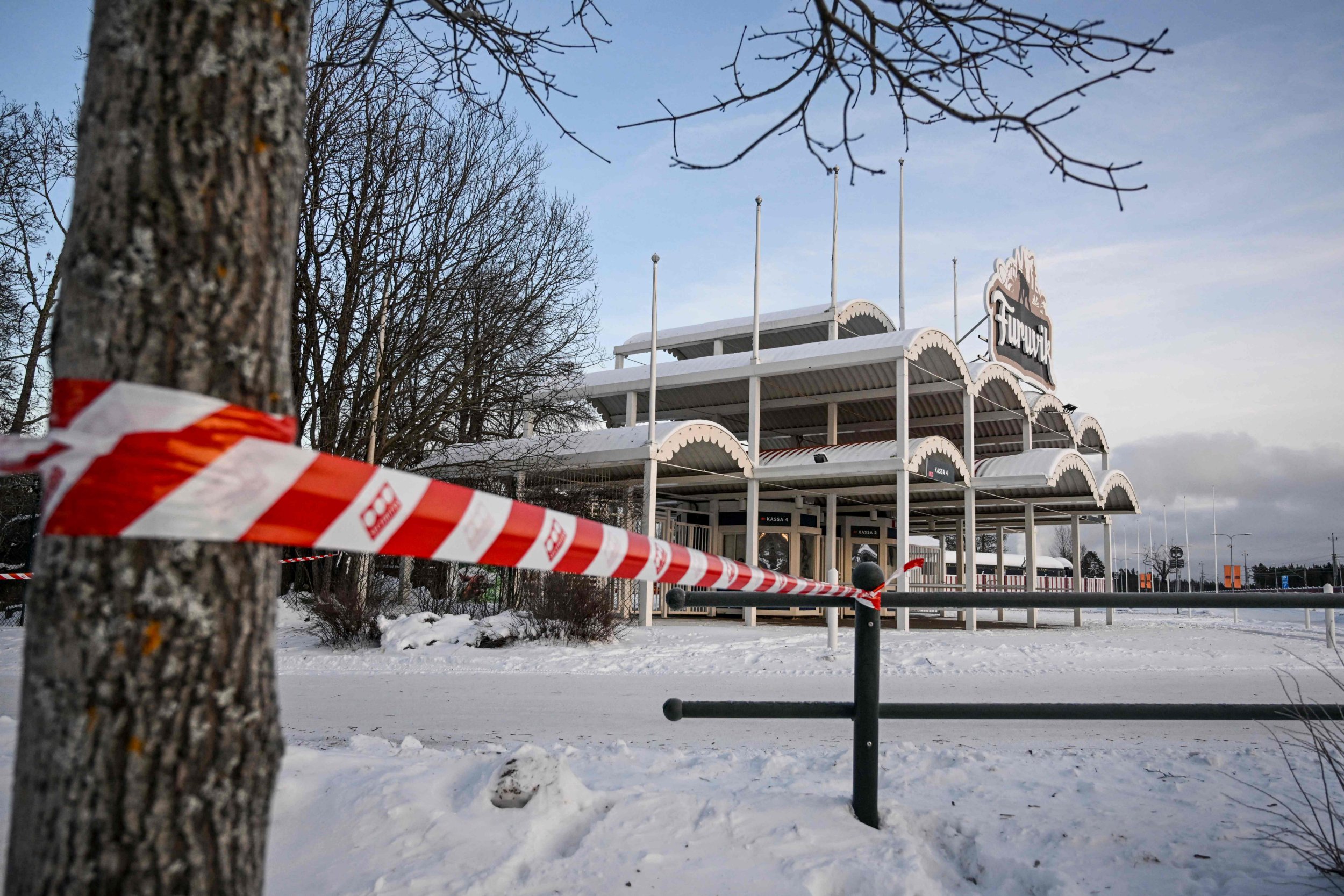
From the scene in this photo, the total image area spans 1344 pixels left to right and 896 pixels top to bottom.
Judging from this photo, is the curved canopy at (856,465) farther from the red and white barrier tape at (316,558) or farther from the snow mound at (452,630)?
the red and white barrier tape at (316,558)

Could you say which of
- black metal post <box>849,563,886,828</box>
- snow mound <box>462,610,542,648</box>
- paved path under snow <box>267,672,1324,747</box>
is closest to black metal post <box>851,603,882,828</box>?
black metal post <box>849,563,886,828</box>

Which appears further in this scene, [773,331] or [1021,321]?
[773,331]

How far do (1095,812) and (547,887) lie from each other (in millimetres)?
2514

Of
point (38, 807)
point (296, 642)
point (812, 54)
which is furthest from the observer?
point (296, 642)

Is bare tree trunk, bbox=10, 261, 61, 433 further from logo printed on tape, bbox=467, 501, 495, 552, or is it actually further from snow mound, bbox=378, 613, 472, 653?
logo printed on tape, bbox=467, 501, 495, 552

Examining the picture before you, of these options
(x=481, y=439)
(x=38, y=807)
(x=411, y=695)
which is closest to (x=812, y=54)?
(x=38, y=807)

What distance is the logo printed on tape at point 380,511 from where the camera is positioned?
72.6 inches

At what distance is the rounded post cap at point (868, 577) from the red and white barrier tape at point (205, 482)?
7.48ft

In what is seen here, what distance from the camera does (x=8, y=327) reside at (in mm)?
23188

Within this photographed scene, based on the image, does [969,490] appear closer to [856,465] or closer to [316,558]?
[856,465]

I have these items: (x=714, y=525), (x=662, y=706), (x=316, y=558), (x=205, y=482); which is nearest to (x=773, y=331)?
(x=714, y=525)

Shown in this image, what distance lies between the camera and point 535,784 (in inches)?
150

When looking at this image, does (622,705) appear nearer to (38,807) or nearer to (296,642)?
(38,807)

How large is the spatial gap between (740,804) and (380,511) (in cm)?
267
